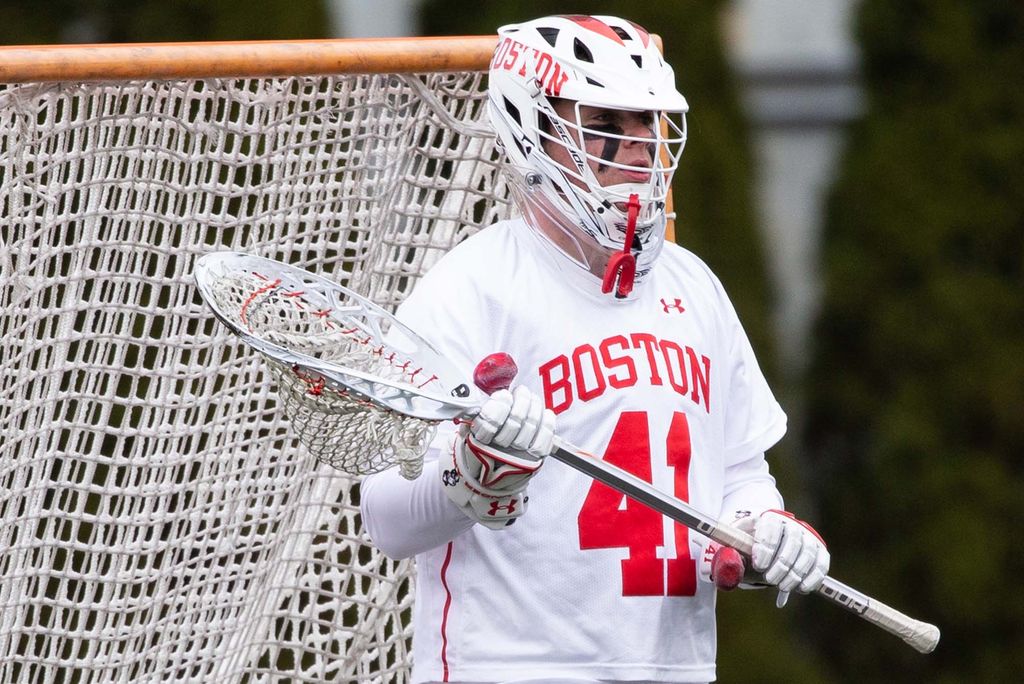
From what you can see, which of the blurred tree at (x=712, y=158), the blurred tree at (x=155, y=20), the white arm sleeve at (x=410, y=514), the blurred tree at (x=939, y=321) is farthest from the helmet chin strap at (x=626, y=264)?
the blurred tree at (x=939, y=321)

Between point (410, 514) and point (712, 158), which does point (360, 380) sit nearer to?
point (410, 514)

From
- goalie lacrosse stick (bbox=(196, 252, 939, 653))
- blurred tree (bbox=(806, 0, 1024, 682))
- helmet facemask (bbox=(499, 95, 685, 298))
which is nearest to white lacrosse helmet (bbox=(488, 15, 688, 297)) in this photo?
helmet facemask (bbox=(499, 95, 685, 298))

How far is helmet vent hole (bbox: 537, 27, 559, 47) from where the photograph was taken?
314cm

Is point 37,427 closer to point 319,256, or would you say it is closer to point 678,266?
point 319,256

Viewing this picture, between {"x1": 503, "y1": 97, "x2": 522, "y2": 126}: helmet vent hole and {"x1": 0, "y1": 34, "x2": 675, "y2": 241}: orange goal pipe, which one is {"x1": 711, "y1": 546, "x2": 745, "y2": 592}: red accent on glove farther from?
{"x1": 0, "y1": 34, "x2": 675, "y2": 241}: orange goal pipe

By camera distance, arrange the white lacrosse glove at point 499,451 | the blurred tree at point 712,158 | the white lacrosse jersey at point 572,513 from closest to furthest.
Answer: the white lacrosse glove at point 499,451, the white lacrosse jersey at point 572,513, the blurred tree at point 712,158

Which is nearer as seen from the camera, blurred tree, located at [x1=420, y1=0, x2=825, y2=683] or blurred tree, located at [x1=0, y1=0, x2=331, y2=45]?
blurred tree, located at [x1=0, y1=0, x2=331, y2=45]

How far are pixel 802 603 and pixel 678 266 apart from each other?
15.1 feet

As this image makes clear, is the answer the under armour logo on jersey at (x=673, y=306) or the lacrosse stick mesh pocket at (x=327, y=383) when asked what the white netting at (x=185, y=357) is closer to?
the lacrosse stick mesh pocket at (x=327, y=383)

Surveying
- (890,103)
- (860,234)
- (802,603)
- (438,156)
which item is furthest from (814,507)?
(438,156)

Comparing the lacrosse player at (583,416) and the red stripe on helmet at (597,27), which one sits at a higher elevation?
the red stripe on helmet at (597,27)

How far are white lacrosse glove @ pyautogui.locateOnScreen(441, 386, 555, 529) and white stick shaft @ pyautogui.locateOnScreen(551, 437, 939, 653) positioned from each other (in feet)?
0.20

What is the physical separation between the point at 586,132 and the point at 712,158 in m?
3.84

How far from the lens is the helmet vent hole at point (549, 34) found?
3143 millimetres
